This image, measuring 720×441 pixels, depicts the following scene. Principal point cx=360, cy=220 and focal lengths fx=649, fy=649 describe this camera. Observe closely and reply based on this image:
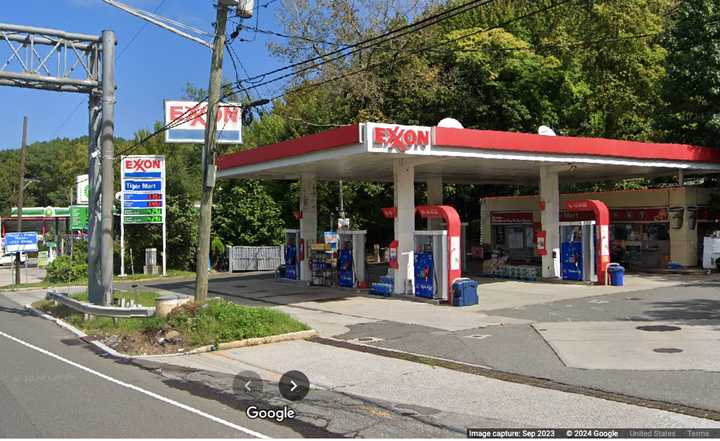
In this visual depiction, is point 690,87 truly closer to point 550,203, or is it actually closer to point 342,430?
point 550,203

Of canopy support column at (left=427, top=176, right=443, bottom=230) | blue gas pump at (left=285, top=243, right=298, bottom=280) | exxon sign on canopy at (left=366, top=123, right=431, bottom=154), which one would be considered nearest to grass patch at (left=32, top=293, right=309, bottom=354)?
exxon sign on canopy at (left=366, top=123, right=431, bottom=154)

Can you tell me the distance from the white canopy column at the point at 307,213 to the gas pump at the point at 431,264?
754 cm

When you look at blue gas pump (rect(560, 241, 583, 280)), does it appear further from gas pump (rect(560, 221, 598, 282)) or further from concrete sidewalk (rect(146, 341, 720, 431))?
concrete sidewalk (rect(146, 341, 720, 431))

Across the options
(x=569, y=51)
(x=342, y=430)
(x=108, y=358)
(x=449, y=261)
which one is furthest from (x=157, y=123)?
(x=342, y=430)

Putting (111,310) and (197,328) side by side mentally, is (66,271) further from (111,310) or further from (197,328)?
(197,328)

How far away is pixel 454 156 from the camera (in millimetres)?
19703

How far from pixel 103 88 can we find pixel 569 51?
28.7m

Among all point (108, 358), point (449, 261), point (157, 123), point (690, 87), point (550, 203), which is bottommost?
point (108, 358)

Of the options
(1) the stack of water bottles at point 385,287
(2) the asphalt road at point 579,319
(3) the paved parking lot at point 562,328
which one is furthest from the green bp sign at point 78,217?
(2) the asphalt road at point 579,319

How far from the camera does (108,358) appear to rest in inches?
491

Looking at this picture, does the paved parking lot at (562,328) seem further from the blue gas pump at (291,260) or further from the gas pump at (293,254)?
the blue gas pump at (291,260)

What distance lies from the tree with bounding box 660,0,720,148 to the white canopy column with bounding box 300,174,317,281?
56.8 feet

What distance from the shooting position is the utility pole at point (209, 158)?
47.8ft

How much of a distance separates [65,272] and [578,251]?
26.1m
